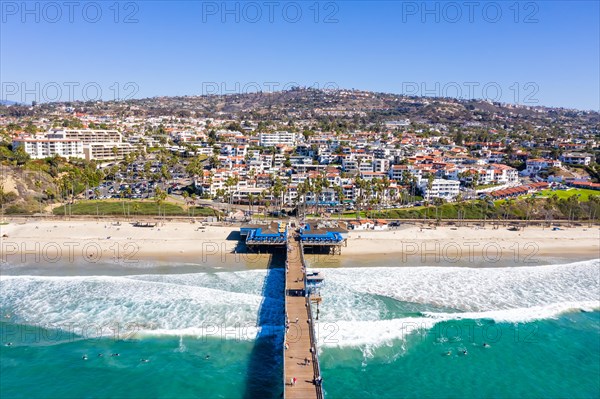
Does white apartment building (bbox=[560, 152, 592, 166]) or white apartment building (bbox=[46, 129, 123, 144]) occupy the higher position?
white apartment building (bbox=[46, 129, 123, 144])

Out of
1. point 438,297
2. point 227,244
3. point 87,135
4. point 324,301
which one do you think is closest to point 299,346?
point 324,301

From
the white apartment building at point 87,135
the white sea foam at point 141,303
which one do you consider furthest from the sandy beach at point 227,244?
the white apartment building at point 87,135

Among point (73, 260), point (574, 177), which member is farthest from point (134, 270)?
point (574, 177)

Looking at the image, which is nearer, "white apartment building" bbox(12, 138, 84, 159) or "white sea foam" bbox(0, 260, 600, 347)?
"white sea foam" bbox(0, 260, 600, 347)

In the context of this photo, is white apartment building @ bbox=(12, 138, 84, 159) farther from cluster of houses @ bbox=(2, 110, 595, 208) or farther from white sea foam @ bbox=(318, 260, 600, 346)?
white sea foam @ bbox=(318, 260, 600, 346)

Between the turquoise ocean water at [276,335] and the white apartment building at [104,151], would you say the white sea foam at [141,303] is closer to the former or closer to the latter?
the turquoise ocean water at [276,335]

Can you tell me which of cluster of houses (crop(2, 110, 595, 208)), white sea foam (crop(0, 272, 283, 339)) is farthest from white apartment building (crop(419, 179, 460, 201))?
white sea foam (crop(0, 272, 283, 339))
